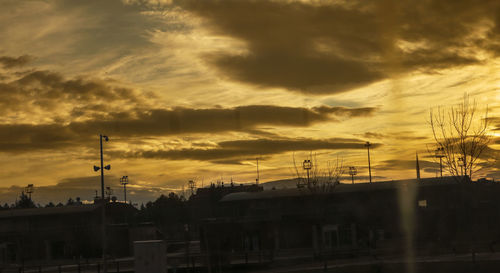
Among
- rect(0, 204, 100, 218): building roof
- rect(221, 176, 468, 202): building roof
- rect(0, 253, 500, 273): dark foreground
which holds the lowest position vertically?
rect(0, 253, 500, 273): dark foreground

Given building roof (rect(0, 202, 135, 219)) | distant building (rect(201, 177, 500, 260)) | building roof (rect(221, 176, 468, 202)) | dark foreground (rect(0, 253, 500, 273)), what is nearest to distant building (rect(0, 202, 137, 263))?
building roof (rect(0, 202, 135, 219))

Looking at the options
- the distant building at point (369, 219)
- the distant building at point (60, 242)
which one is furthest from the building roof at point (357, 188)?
the distant building at point (60, 242)

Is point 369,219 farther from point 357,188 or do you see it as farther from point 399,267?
point 399,267

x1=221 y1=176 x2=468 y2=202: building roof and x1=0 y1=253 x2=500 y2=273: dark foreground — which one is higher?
x1=221 y1=176 x2=468 y2=202: building roof

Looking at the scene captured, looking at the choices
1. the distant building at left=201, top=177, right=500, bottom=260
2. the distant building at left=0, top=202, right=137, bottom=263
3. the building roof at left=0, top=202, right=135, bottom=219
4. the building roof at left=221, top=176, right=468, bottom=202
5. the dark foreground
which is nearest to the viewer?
the dark foreground

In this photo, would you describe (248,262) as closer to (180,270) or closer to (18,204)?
(180,270)

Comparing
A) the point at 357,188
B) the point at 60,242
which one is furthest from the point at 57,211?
the point at 357,188

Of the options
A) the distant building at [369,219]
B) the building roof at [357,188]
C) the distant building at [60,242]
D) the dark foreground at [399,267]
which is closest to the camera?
the dark foreground at [399,267]

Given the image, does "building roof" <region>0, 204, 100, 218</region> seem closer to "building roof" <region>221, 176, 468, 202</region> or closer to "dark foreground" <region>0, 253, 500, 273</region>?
"building roof" <region>221, 176, 468, 202</region>

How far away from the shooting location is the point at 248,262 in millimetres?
43375

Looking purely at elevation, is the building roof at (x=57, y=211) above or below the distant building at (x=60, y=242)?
above

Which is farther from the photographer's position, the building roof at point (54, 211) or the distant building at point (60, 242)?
the building roof at point (54, 211)

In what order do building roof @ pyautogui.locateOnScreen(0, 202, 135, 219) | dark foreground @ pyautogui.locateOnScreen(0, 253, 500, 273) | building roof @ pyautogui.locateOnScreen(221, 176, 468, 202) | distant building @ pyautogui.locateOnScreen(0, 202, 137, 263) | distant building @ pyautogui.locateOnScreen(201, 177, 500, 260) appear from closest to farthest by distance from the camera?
dark foreground @ pyautogui.locateOnScreen(0, 253, 500, 273) → distant building @ pyautogui.locateOnScreen(201, 177, 500, 260) → distant building @ pyautogui.locateOnScreen(0, 202, 137, 263) → building roof @ pyautogui.locateOnScreen(221, 176, 468, 202) → building roof @ pyautogui.locateOnScreen(0, 202, 135, 219)

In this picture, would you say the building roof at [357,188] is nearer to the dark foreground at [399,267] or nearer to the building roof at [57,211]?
the building roof at [57,211]
